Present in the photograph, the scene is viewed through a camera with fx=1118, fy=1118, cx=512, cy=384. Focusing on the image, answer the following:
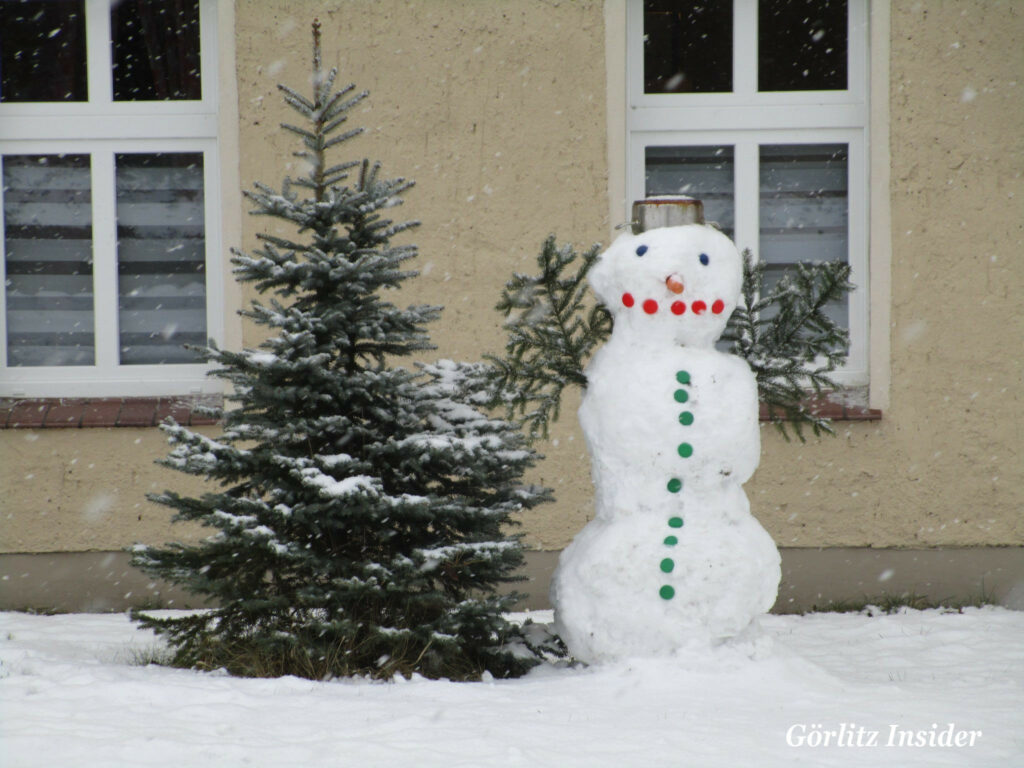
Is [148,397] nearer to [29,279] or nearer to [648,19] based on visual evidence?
[29,279]

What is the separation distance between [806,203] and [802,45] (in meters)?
0.95

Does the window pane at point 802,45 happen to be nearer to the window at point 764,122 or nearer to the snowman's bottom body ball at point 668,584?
the window at point 764,122

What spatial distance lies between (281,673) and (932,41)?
4933 millimetres

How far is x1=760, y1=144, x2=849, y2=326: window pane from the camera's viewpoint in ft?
22.3

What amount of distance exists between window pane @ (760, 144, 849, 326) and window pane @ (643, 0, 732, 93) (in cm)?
56

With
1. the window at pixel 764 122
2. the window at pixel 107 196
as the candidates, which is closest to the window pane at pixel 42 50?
the window at pixel 107 196

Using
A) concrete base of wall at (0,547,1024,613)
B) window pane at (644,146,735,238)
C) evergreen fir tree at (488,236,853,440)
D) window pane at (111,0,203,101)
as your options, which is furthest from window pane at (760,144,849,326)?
window pane at (111,0,203,101)

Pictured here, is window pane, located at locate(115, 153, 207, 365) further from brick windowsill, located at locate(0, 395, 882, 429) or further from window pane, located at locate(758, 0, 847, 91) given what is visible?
window pane, located at locate(758, 0, 847, 91)

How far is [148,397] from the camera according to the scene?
6594 millimetres

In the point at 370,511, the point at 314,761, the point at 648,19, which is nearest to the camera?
the point at 314,761

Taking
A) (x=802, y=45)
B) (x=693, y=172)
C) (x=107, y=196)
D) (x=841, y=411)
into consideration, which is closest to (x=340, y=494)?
(x=841, y=411)

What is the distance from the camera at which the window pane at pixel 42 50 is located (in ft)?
21.8

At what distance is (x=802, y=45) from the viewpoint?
6758 millimetres

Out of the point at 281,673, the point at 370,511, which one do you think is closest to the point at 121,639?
the point at 281,673
